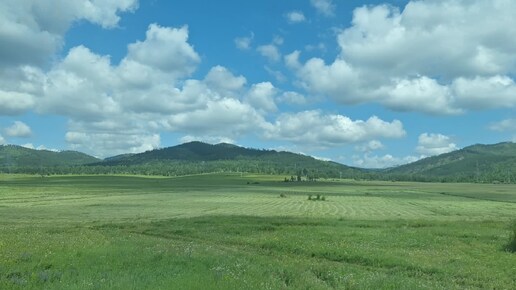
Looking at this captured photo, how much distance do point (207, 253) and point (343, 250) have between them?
8.23m

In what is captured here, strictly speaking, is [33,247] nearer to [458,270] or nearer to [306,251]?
[306,251]

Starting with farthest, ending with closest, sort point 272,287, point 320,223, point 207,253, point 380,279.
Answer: point 320,223 < point 207,253 < point 380,279 < point 272,287

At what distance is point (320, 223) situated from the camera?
167 ft

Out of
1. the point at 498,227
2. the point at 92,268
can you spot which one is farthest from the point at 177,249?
the point at 498,227

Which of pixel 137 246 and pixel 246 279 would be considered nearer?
pixel 246 279

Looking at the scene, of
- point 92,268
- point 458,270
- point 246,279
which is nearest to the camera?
point 246,279

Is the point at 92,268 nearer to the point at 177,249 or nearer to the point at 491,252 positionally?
the point at 177,249

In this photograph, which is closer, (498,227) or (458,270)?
(458,270)

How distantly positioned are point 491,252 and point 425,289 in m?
14.4

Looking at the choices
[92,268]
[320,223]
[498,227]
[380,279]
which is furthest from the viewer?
[320,223]

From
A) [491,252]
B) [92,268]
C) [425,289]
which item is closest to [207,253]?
[92,268]

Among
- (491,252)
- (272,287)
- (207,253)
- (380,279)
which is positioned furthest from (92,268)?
(491,252)

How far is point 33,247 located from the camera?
28641 millimetres

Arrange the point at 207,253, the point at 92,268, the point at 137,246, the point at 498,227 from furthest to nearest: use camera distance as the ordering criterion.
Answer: the point at 498,227 → the point at 137,246 → the point at 207,253 → the point at 92,268
